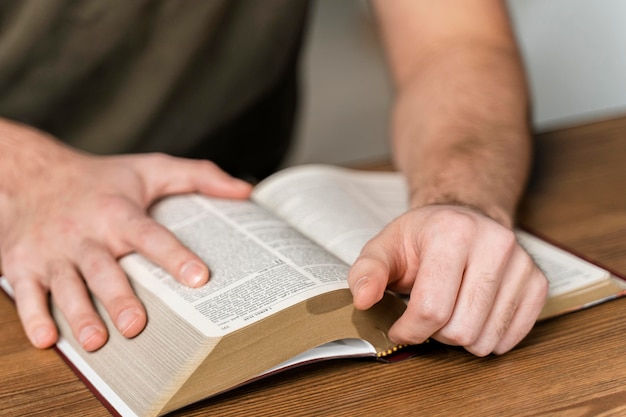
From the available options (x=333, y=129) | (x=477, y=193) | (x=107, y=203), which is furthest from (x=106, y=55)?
(x=333, y=129)

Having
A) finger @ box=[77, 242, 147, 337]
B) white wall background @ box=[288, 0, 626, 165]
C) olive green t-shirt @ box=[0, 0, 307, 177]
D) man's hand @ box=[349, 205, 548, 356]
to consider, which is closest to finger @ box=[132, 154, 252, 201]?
finger @ box=[77, 242, 147, 337]

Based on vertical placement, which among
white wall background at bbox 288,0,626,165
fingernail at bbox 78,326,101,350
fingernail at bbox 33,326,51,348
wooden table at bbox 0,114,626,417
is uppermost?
fingernail at bbox 78,326,101,350

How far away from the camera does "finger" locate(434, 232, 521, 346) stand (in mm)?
656

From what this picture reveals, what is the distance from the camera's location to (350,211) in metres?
0.89

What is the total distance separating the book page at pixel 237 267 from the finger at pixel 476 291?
0.33 feet

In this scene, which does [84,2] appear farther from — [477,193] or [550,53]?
[550,53]

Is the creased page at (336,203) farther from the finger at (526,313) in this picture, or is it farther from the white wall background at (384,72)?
the white wall background at (384,72)

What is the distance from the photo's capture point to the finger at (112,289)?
0.70 m

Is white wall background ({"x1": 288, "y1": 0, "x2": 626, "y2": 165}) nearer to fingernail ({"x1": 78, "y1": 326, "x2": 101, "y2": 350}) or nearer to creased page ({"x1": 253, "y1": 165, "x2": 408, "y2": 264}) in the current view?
creased page ({"x1": 253, "y1": 165, "x2": 408, "y2": 264})

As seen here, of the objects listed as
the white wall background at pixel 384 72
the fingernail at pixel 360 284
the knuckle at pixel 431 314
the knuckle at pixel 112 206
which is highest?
the fingernail at pixel 360 284

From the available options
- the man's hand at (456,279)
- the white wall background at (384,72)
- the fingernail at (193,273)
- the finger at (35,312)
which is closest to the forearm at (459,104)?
the man's hand at (456,279)

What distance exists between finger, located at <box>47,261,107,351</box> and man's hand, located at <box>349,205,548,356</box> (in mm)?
251

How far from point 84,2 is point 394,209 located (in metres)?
0.59

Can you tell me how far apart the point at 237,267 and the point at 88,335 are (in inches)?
5.9
